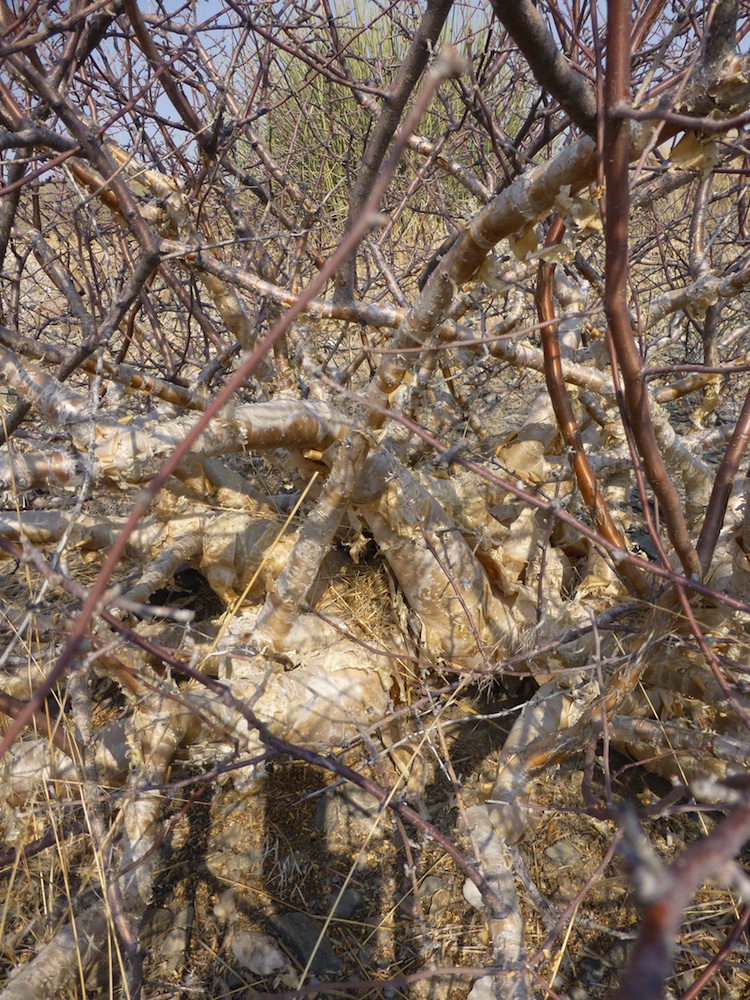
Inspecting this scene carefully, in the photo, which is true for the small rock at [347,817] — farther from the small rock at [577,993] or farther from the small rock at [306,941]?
the small rock at [577,993]

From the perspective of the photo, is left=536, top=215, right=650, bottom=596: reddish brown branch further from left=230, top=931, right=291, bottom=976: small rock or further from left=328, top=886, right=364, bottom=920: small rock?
left=230, top=931, right=291, bottom=976: small rock

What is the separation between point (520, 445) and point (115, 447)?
1.74 metres

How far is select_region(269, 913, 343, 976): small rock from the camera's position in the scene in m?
1.60

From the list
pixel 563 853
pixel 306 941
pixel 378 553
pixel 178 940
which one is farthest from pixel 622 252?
pixel 178 940

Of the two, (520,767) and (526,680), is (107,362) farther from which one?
(526,680)

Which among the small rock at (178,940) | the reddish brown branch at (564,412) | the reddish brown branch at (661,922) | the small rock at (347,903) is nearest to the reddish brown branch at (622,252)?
the reddish brown branch at (564,412)

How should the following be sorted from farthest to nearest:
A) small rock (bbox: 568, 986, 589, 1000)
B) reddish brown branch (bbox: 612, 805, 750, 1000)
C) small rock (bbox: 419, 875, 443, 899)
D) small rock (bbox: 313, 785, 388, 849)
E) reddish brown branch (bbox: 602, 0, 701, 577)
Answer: small rock (bbox: 313, 785, 388, 849) < small rock (bbox: 419, 875, 443, 899) < small rock (bbox: 568, 986, 589, 1000) < reddish brown branch (bbox: 602, 0, 701, 577) < reddish brown branch (bbox: 612, 805, 750, 1000)

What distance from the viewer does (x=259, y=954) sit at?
159cm

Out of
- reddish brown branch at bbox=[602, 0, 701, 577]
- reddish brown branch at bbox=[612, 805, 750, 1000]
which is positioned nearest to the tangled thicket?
reddish brown branch at bbox=[602, 0, 701, 577]

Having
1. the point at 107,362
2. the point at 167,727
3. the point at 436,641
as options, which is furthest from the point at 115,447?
the point at 436,641

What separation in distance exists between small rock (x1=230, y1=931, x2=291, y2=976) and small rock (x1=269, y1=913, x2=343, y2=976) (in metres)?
0.03

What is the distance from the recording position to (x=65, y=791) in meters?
1.61

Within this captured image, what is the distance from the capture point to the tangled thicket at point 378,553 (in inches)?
40.6

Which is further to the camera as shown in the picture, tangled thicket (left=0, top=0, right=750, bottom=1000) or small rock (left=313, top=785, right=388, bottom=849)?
small rock (left=313, top=785, right=388, bottom=849)
